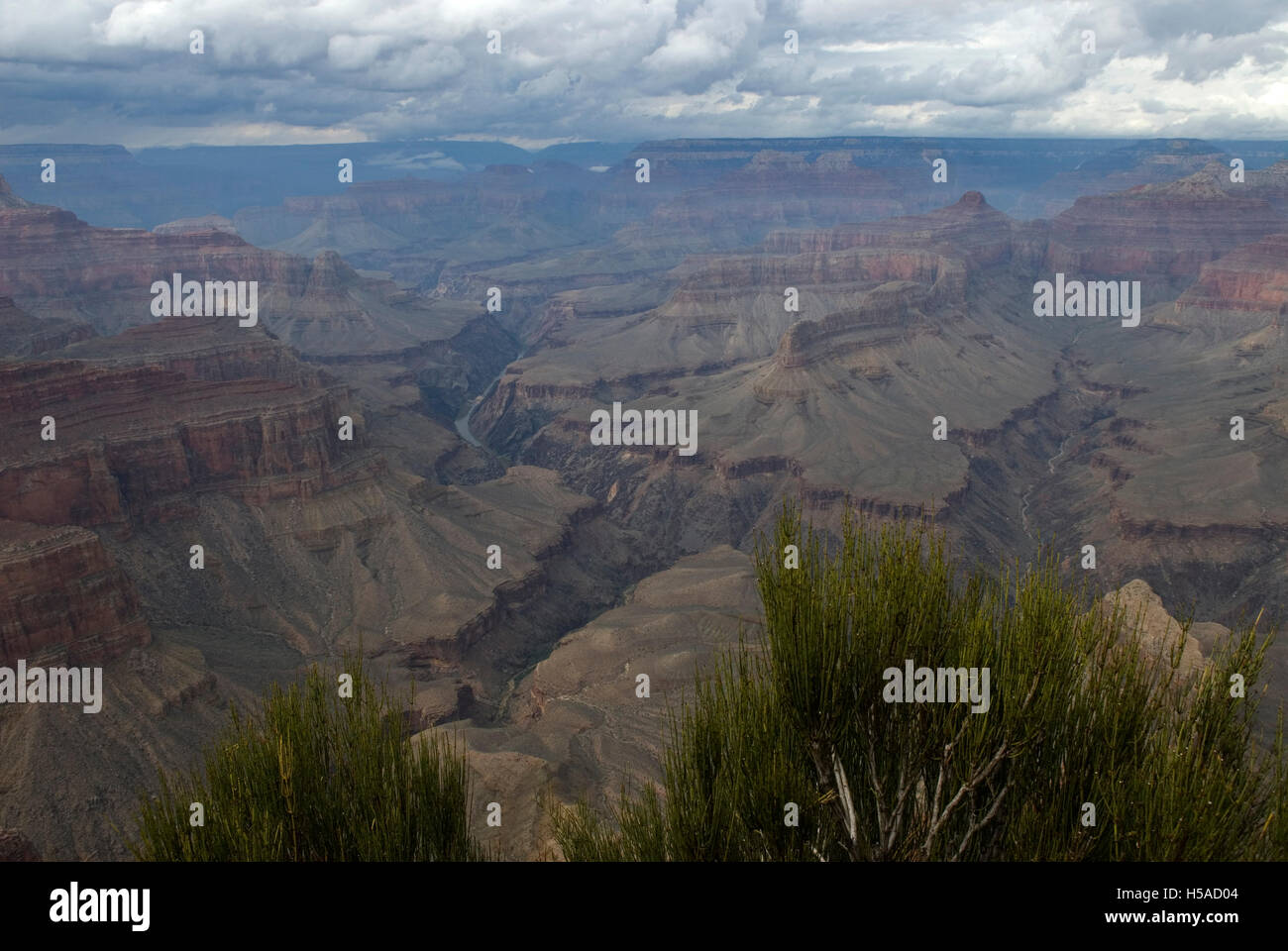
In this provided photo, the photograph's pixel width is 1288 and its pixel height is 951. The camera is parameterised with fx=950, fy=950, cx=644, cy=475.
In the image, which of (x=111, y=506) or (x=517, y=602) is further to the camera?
(x=517, y=602)

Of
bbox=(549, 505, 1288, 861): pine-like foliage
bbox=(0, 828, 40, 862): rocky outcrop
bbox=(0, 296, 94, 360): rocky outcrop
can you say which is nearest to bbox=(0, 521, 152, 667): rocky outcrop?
bbox=(0, 828, 40, 862): rocky outcrop

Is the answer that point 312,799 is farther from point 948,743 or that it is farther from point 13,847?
point 13,847

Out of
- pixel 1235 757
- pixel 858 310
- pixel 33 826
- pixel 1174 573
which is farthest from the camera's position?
pixel 858 310

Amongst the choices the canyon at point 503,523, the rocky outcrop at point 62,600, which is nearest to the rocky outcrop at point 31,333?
the canyon at point 503,523

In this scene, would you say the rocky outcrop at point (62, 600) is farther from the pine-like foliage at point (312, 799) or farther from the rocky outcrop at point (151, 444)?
the pine-like foliage at point (312, 799)

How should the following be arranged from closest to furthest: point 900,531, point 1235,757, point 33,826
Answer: point 1235,757, point 900,531, point 33,826
